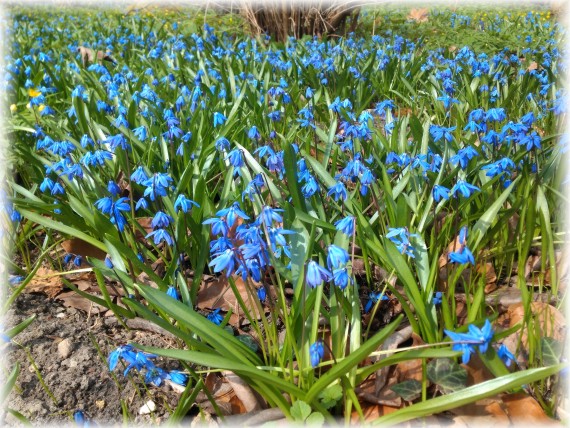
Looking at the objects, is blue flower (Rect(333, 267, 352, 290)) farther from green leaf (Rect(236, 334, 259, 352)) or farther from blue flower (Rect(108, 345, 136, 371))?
blue flower (Rect(108, 345, 136, 371))

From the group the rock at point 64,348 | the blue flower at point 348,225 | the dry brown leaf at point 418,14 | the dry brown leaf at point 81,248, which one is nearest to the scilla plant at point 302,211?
the blue flower at point 348,225

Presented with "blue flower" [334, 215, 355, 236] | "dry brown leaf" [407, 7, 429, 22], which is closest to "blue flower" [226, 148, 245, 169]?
"blue flower" [334, 215, 355, 236]

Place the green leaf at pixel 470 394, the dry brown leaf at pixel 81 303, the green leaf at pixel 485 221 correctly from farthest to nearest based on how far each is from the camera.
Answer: the dry brown leaf at pixel 81 303 → the green leaf at pixel 485 221 → the green leaf at pixel 470 394

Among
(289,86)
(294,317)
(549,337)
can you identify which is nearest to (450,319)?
(549,337)

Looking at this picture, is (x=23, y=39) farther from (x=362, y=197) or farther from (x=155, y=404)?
(x=155, y=404)

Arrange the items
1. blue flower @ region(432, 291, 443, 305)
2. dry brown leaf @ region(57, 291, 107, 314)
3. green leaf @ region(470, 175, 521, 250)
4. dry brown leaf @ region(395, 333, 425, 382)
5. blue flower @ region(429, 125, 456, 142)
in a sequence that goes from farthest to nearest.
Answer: blue flower @ region(429, 125, 456, 142), dry brown leaf @ region(57, 291, 107, 314), green leaf @ region(470, 175, 521, 250), blue flower @ region(432, 291, 443, 305), dry brown leaf @ region(395, 333, 425, 382)

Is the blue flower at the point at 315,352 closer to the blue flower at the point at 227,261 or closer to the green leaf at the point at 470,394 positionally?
the green leaf at the point at 470,394

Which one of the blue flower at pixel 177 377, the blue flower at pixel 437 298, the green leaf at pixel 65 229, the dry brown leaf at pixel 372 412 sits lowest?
the dry brown leaf at pixel 372 412
